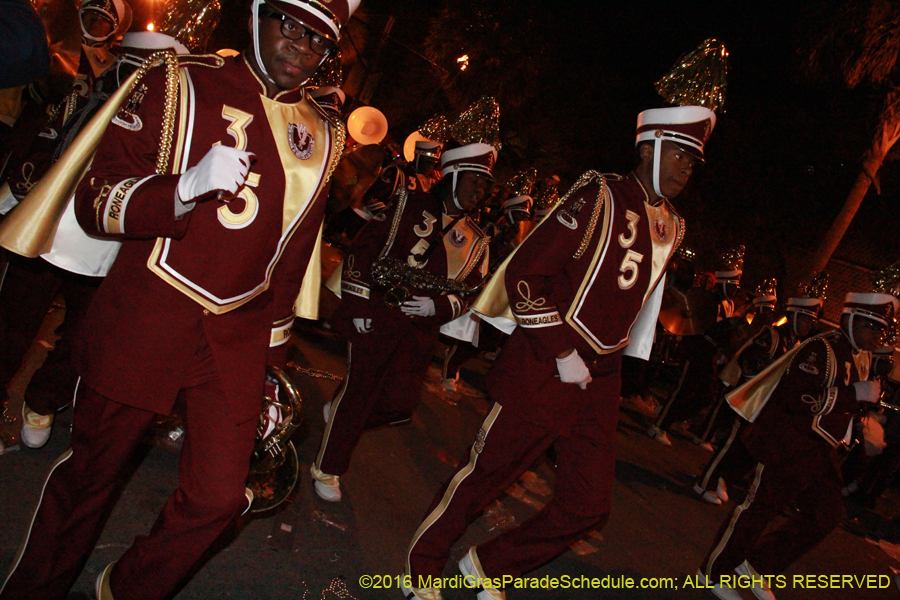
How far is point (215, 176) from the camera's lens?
1.97m

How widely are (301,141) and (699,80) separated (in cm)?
228

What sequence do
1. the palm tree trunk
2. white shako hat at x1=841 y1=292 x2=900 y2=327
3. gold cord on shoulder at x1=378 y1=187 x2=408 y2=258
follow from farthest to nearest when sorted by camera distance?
1. the palm tree trunk
2. white shako hat at x1=841 y1=292 x2=900 y2=327
3. gold cord on shoulder at x1=378 y1=187 x2=408 y2=258

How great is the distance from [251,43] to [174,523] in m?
1.73

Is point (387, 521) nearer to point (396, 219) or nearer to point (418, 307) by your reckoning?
point (418, 307)

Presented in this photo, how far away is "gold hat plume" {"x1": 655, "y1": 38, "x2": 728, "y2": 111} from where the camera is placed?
3627mm

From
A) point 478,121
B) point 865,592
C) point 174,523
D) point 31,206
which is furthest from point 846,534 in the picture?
point 31,206

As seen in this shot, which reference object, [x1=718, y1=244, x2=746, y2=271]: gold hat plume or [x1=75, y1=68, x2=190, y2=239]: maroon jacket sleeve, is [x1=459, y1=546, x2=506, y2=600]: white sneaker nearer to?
[x1=75, y1=68, x2=190, y2=239]: maroon jacket sleeve

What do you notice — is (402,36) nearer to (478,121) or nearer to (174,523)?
(478,121)

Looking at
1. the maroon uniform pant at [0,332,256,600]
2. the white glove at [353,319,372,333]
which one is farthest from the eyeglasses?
the white glove at [353,319,372,333]

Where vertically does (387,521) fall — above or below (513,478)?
below

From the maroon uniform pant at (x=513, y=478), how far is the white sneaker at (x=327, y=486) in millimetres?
964

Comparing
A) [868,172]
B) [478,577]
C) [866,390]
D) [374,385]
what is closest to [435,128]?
[374,385]

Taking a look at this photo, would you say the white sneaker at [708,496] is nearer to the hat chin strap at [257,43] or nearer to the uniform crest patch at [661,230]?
the uniform crest patch at [661,230]

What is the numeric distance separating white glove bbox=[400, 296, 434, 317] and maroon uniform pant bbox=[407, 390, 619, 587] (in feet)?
3.48
